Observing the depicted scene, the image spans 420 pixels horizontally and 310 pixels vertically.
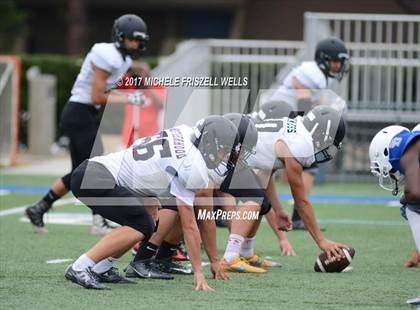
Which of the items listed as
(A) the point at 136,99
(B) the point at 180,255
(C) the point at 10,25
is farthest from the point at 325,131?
(C) the point at 10,25

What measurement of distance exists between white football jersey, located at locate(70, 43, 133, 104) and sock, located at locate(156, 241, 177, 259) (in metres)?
2.31

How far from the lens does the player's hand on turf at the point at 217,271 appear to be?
280 inches

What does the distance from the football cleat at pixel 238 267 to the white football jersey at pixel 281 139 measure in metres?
0.86

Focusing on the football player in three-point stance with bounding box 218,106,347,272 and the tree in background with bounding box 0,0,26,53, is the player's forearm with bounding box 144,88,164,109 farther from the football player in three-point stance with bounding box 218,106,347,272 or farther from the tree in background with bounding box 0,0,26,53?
the tree in background with bounding box 0,0,26,53

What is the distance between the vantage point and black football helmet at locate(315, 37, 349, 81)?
33.9ft

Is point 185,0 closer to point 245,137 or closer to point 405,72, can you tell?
point 405,72

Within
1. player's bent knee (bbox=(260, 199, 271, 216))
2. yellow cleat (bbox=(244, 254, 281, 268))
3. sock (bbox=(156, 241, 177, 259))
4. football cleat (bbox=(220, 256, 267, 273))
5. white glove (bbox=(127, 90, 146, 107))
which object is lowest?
yellow cleat (bbox=(244, 254, 281, 268))

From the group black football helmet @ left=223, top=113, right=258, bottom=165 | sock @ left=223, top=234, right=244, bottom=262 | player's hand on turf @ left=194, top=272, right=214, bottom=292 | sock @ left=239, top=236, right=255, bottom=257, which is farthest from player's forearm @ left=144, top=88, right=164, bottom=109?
player's hand on turf @ left=194, top=272, right=214, bottom=292

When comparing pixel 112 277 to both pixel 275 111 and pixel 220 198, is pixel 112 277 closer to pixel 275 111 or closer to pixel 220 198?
pixel 220 198

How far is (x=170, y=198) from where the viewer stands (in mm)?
7352

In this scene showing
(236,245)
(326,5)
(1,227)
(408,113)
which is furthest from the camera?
(326,5)

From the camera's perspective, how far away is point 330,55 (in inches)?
408

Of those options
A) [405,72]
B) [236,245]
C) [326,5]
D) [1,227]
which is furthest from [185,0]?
[236,245]

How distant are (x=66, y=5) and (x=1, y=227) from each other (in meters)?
16.0
